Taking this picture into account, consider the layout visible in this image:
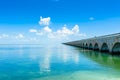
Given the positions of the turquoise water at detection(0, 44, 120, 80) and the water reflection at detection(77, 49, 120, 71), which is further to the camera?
the water reflection at detection(77, 49, 120, 71)

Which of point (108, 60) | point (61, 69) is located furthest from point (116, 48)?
point (61, 69)

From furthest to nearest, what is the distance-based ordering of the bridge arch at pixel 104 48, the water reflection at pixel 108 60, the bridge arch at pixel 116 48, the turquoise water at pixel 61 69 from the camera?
the bridge arch at pixel 104 48
the bridge arch at pixel 116 48
the water reflection at pixel 108 60
the turquoise water at pixel 61 69

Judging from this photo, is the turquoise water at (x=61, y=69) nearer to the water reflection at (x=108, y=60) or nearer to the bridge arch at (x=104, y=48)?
the water reflection at (x=108, y=60)

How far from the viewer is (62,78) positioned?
42.2 feet

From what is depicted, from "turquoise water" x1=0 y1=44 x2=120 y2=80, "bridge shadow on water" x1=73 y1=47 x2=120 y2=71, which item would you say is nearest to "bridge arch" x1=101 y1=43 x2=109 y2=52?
"bridge shadow on water" x1=73 y1=47 x2=120 y2=71

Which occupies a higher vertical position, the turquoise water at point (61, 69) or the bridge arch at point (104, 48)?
the bridge arch at point (104, 48)

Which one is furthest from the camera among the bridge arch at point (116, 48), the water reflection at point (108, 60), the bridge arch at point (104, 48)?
the bridge arch at point (104, 48)

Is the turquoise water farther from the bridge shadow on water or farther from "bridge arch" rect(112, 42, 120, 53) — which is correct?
"bridge arch" rect(112, 42, 120, 53)

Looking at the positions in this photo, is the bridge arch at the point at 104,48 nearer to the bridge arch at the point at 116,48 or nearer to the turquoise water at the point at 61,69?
the bridge arch at the point at 116,48

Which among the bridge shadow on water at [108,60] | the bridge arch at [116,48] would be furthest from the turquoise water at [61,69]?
the bridge arch at [116,48]

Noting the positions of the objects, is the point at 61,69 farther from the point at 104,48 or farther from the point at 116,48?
the point at 104,48

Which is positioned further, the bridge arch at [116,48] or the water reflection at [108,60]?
the bridge arch at [116,48]

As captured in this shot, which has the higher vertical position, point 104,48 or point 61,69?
point 104,48

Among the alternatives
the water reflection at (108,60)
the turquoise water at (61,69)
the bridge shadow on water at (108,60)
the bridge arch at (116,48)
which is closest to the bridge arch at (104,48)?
the bridge arch at (116,48)
